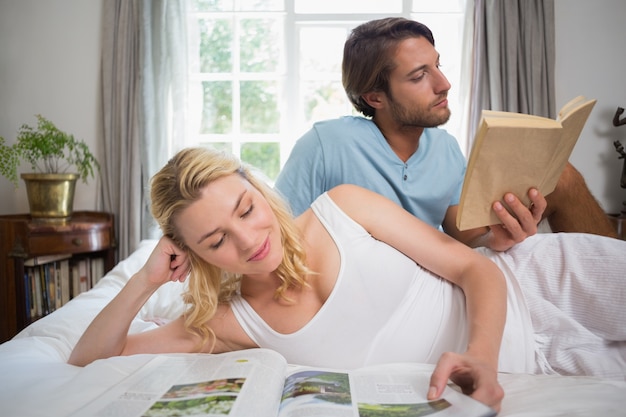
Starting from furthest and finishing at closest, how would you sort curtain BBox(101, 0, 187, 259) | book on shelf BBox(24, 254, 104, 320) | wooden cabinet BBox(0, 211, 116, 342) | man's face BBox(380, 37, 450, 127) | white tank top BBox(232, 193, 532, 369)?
1. curtain BBox(101, 0, 187, 259)
2. book on shelf BBox(24, 254, 104, 320)
3. wooden cabinet BBox(0, 211, 116, 342)
4. man's face BBox(380, 37, 450, 127)
5. white tank top BBox(232, 193, 532, 369)

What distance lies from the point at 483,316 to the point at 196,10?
130 inches

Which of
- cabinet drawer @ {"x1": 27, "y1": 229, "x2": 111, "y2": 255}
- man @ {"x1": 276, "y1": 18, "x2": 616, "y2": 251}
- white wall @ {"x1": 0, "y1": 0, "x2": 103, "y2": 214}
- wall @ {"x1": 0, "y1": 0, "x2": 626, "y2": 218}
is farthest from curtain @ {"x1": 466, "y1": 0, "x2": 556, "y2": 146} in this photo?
white wall @ {"x1": 0, "y1": 0, "x2": 103, "y2": 214}

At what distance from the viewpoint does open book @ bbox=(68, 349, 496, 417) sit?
85 centimetres

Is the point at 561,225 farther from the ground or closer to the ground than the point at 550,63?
closer to the ground

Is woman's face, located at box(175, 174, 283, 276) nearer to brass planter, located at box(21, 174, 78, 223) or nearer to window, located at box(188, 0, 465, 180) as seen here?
brass planter, located at box(21, 174, 78, 223)

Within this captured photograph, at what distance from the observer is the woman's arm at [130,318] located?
1271 mm

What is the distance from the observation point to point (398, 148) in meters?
1.95

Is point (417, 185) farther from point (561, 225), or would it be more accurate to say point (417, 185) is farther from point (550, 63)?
point (550, 63)

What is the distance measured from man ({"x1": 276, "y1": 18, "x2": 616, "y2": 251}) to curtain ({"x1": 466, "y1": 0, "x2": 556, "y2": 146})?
1670 millimetres

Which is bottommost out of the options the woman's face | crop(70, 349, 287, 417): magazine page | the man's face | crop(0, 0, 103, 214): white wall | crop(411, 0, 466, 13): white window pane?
crop(70, 349, 287, 417): magazine page

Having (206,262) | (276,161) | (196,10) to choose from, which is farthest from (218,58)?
(206,262)

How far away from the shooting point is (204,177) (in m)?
1.22

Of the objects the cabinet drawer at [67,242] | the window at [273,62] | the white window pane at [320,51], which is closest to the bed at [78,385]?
the cabinet drawer at [67,242]

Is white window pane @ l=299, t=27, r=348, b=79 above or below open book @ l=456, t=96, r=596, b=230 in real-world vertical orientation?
above
